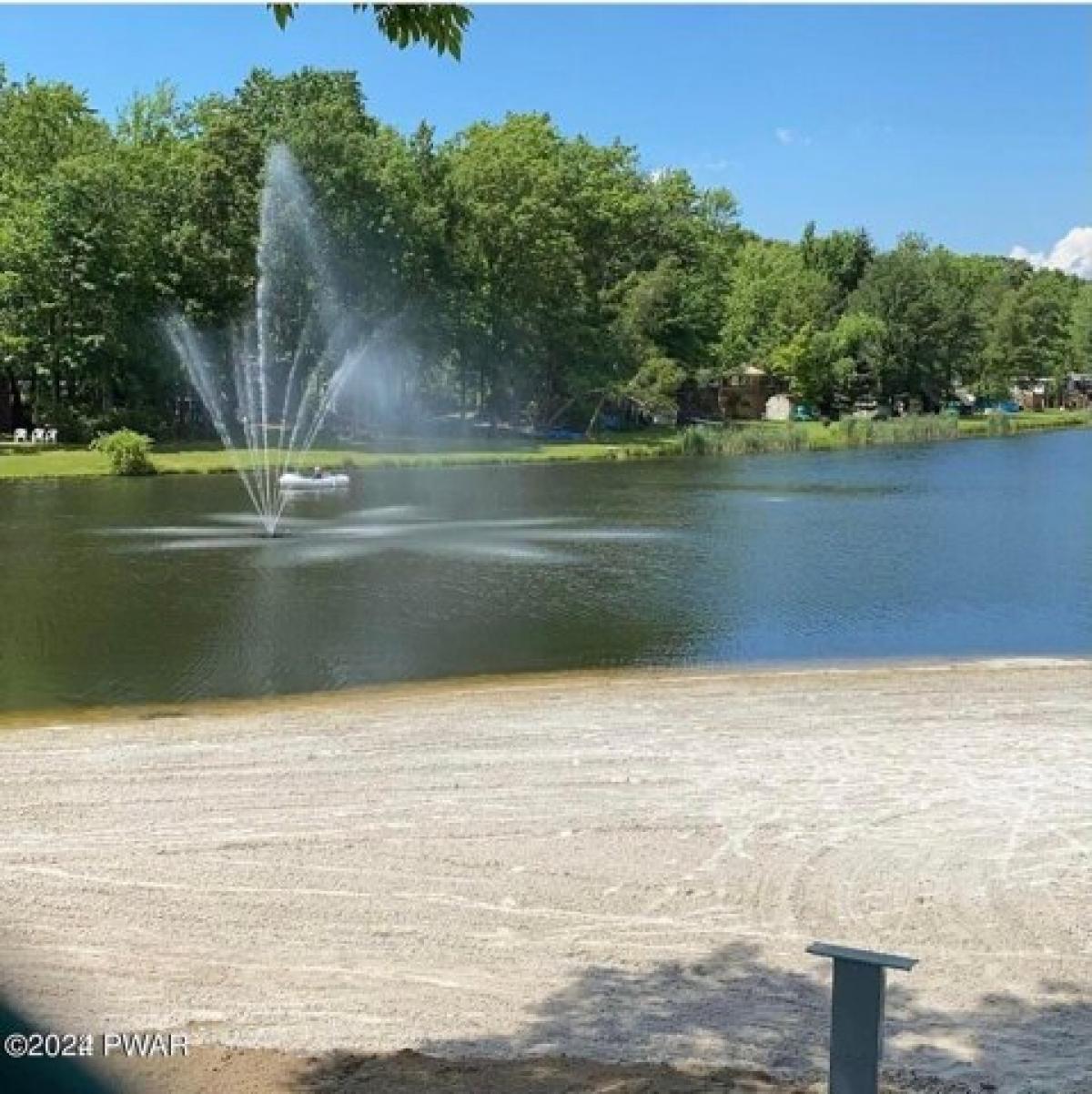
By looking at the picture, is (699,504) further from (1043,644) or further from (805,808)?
(805,808)

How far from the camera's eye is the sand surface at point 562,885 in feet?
18.6

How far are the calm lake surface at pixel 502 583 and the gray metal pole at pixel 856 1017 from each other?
11.7m

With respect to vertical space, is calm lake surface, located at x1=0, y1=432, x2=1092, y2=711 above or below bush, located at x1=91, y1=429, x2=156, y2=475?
below

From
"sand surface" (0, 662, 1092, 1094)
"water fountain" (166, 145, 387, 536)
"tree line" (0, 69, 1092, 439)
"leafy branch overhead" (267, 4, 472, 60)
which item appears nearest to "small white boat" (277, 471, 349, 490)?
"water fountain" (166, 145, 387, 536)

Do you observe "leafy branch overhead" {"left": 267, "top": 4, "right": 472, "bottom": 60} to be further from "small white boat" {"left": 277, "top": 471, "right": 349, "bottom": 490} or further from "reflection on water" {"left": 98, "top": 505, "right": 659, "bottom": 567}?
"small white boat" {"left": 277, "top": 471, "right": 349, "bottom": 490}

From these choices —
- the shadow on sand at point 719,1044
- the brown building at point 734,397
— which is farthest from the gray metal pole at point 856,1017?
the brown building at point 734,397

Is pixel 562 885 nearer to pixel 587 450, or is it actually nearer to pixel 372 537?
pixel 372 537

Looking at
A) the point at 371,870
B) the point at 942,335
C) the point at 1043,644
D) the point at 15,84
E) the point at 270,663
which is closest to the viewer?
the point at 371,870

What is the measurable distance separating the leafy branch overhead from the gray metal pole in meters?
3.38

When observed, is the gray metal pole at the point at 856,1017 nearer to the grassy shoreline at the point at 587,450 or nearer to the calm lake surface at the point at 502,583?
the calm lake surface at the point at 502,583

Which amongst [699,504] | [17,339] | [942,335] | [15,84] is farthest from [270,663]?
[942,335]

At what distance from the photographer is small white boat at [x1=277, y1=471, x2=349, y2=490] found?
135ft

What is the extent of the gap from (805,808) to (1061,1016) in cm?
330

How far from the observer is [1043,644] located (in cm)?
1806
